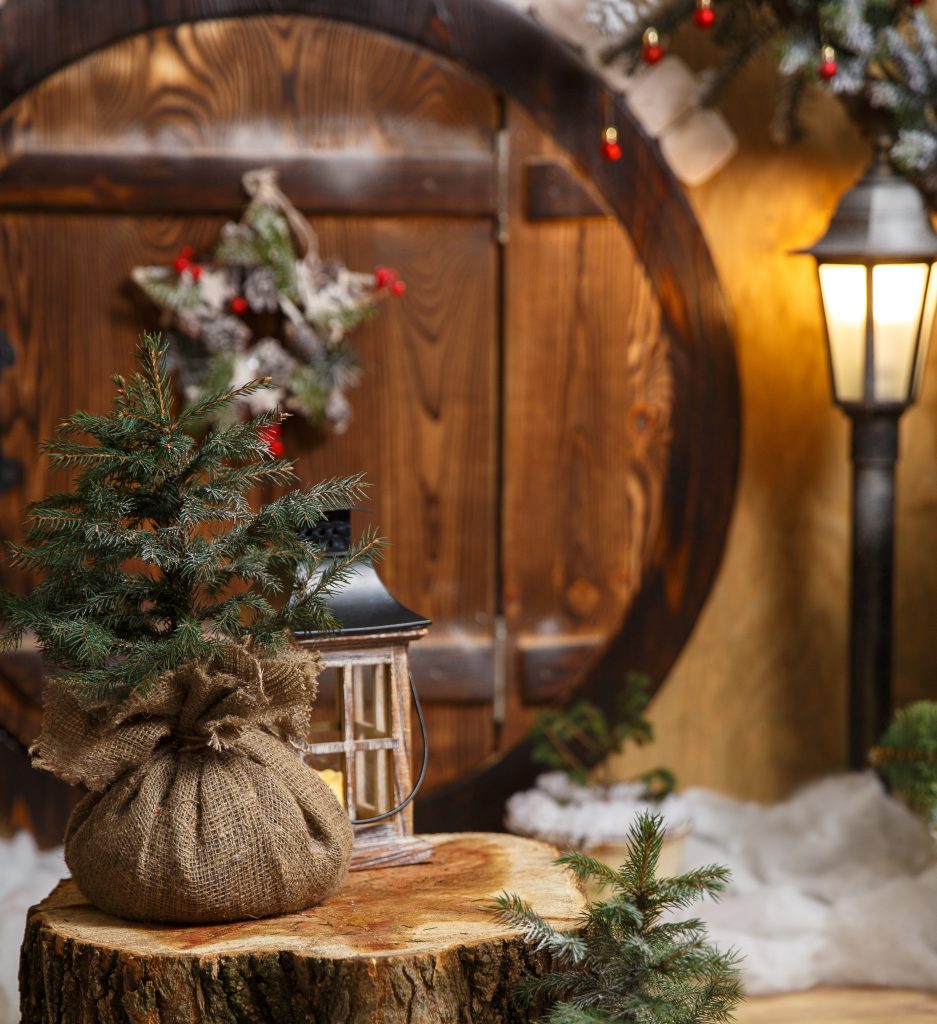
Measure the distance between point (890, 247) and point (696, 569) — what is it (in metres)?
0.70

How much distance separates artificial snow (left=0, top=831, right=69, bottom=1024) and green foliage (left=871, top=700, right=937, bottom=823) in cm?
136

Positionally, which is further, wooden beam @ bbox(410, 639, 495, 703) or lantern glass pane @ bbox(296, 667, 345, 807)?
wooden beam @ bbox(410, 639, 495, 703)

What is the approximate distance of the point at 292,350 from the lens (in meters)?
2.41

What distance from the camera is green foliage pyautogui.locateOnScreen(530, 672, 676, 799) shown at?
8.04ft

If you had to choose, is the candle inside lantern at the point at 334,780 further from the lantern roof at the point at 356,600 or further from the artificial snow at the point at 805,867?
the artificial snow at the point at 805,867

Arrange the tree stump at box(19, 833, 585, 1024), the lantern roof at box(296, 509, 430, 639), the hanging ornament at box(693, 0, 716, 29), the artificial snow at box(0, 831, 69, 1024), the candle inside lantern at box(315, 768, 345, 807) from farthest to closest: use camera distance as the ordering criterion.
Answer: the hanging ornament at box(693, 0, 716, 29) < the artificial snow at box(0, 831, 69, 1024) < the candle inside lantern at box(315, 768, 345, 807) < the lantern roof at box(296, 509, 430, 639) < the tree stump at box(19, 833, 585, 1024)

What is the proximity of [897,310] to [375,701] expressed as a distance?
4.23ft

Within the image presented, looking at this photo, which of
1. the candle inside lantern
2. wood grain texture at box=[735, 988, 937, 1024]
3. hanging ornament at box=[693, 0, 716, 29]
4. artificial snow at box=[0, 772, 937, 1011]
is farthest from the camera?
hanging ornament at box=[693, 0, 716, 29]

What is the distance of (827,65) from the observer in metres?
2.35

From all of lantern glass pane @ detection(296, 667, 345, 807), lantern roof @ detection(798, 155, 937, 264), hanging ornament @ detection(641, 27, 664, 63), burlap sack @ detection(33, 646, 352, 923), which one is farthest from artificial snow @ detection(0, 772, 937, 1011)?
hanging ornament @ detection(641, 27, 664, 63)

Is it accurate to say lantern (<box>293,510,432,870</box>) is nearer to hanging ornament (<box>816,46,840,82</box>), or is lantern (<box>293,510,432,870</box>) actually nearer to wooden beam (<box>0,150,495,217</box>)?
wooden beam (<box>0,150,495,217</box>)

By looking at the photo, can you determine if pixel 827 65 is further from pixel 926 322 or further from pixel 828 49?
pixel 926 322

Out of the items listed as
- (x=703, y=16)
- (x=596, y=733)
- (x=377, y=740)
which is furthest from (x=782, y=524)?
(x=377, y=740)

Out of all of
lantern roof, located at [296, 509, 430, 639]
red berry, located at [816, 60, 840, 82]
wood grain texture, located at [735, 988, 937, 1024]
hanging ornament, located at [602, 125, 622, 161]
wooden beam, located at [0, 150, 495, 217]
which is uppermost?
red berry, located at [816, 60, 840, 82]
